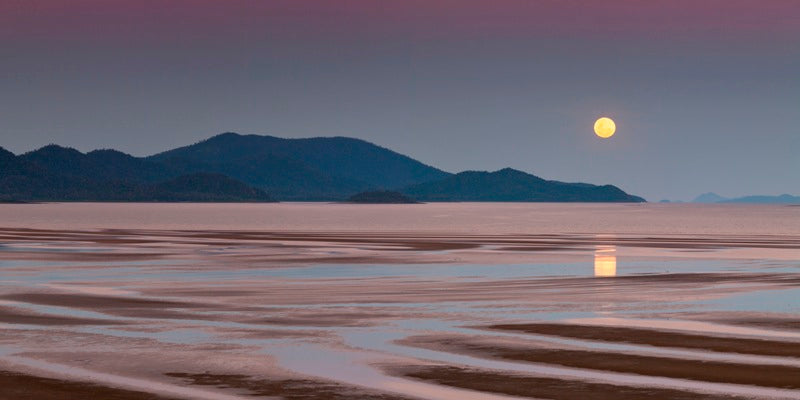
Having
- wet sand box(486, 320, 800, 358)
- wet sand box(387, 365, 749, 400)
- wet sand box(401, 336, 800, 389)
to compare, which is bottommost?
wet sand box(387, 365, 749, 400)

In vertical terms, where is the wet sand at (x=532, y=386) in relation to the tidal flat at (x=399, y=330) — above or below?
below

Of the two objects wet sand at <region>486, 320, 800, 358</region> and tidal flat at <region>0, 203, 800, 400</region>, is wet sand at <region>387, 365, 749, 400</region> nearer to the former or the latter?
tidal flat at <region>0, 203, 800, 400</region>

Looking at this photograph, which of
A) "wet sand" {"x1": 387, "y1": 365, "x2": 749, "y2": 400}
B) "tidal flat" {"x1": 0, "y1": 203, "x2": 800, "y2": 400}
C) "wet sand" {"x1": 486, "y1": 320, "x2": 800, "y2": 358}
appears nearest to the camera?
"wet sand" {"x1": 387, "y1": 365, "x2": 749, "y2": 400}

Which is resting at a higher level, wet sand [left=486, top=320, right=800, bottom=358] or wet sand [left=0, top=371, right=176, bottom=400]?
wet sand [left=486, top=320, right=800, bottom=358]

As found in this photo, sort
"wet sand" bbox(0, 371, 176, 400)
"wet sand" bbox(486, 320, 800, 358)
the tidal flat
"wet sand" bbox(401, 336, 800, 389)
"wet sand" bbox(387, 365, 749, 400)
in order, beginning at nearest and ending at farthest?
"wet sand" bbox(0, 371, 176, 400) < "wet sand" bbox(387, 365, 749, 400) < the tidal flat < "wet sand" bbox(401, 336, 800, 389) < "wet sand" bbox(486, 320, 800, 358)

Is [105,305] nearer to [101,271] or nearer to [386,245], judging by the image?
[101,271]

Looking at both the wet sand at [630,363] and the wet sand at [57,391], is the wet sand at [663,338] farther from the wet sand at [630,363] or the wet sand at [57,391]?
the wet sand at [57,391]

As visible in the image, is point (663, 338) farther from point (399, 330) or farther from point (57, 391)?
point (57, 391)

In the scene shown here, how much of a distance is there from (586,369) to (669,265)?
27.6 metres

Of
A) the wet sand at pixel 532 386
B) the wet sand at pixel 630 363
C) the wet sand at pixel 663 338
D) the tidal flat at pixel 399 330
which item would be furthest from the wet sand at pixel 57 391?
the wet sand at pixel 663 338

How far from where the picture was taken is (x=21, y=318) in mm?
26062

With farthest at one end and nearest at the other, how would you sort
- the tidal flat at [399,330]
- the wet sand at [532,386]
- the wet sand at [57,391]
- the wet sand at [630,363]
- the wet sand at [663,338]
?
the wet sand at [663,338] < the wet sand at [630,363] < the tidal flat at [399,330] < the wet sand at [532,386] < the wet sand at [57,391]

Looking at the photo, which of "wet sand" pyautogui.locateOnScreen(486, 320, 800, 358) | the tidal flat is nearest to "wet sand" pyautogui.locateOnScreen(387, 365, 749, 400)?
the tidal flat

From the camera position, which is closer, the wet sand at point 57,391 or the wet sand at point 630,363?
the wet sand at point 57,391
